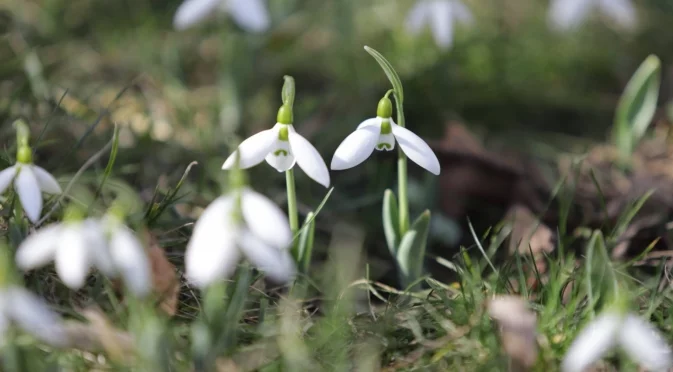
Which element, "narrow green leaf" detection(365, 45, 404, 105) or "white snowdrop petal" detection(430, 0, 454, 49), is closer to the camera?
"narrow green leaf" detection(365, 45, 404, 105)

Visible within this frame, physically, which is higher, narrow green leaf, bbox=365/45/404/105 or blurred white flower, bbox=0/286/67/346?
narrow green leaf, bbox=365/45/404/105

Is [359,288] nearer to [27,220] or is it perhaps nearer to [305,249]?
[305,249]

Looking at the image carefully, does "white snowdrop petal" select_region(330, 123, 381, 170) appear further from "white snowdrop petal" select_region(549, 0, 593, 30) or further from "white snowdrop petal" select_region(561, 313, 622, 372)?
"white snowdrop petal" select_region(549, 0, 593, 30)

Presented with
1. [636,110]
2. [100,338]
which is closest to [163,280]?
[100,338]

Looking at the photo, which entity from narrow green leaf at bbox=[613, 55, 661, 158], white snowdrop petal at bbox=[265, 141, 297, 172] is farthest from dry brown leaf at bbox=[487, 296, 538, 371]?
narrow green leaf at bbox=[613, 55, 661, 158]

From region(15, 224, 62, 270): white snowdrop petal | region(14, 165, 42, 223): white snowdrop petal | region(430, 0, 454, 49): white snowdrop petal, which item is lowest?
region(430, 0, 454, 49): white snowdrop petal

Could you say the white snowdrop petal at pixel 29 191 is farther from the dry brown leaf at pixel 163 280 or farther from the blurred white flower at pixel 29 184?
the dry brown leaf at pixel 163 280

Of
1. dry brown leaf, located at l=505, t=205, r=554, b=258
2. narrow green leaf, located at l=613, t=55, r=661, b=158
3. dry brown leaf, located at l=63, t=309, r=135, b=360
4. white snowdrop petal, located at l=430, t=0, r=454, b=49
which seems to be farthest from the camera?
white snowdrop petal, located at l=430, t=0, r=454, b=49
